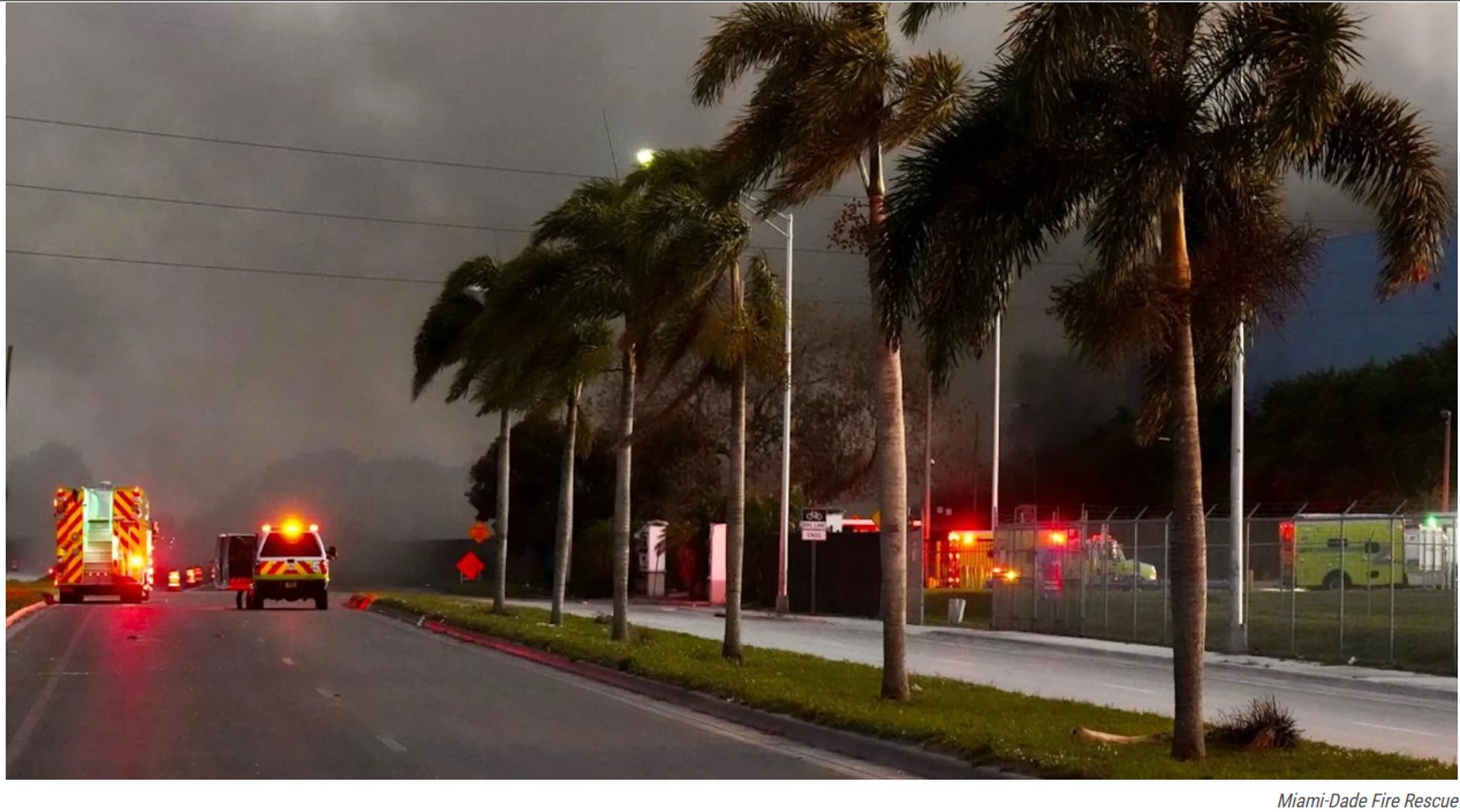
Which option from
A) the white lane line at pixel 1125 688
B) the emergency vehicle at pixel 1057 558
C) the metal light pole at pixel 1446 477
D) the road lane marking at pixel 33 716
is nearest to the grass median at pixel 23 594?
the road lane marking at pixel 33 716

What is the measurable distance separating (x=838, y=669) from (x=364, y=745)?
9.56 metres

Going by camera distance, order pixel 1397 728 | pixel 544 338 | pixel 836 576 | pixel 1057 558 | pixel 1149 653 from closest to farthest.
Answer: pixel 1397 728 < pixel 1149 653 < pixel 544 338 < pixel 1057 558 < pixel 836 576

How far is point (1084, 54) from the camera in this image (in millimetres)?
13844

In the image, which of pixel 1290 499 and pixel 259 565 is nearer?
pixel 259 565

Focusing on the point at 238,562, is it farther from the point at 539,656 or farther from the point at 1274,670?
the point at 1274,670

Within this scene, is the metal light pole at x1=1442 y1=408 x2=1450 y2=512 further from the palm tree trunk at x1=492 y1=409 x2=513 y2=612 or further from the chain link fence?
the palm tree trunk at x1=492 y1=409 x2=513 y2=612

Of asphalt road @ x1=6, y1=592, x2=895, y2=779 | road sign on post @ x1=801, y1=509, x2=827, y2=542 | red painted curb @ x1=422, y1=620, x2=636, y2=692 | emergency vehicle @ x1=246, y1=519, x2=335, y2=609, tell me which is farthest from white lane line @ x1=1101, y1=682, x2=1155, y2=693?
emergency vehicle @ x1=246, y1=519, x2=335, y2=609

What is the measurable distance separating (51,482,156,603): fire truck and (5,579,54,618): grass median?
1192 mm

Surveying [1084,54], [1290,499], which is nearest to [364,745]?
[1084,54]

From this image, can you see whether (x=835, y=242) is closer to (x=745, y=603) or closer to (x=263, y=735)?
(x=263, y=735)

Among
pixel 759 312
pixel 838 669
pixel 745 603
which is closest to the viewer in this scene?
pixel 838 669

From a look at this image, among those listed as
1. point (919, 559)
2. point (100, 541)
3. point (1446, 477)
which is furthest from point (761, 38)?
point (1446, 477)

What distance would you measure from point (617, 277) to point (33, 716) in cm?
1544

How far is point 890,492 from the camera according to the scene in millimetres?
19828
